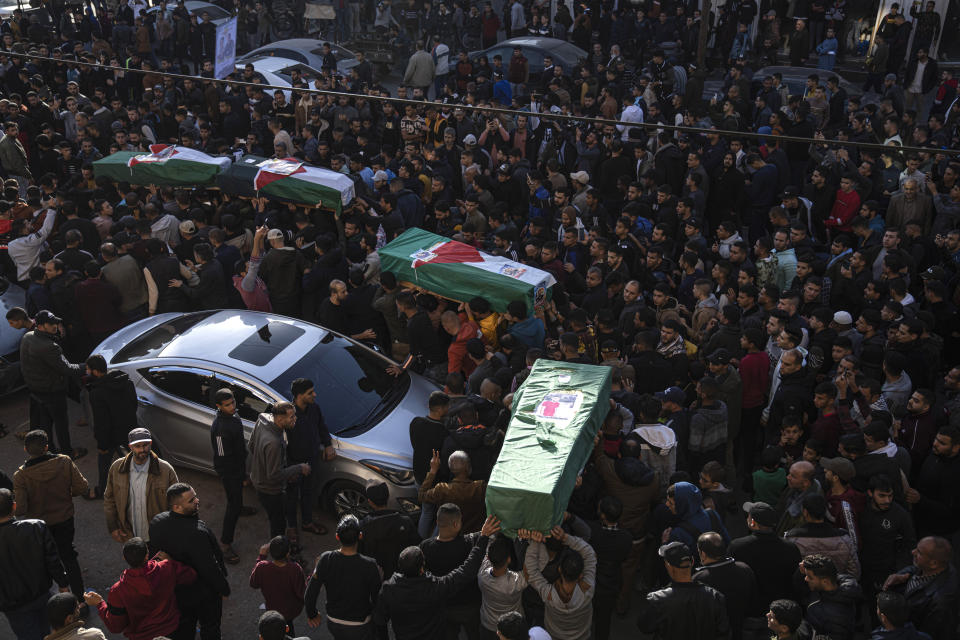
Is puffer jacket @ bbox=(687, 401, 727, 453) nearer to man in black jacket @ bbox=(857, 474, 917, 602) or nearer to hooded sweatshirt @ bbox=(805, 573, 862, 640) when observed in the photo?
man in black jacket @ bbox=(857, 474, 917, 602)

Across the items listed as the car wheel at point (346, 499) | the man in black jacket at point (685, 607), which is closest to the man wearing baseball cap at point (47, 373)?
the car wheel at point (346, 499)

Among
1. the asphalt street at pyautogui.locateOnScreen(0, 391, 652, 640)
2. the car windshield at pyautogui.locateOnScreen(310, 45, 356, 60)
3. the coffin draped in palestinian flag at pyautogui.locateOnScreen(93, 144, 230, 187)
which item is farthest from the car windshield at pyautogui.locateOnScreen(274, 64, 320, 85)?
the asphalt street at pyautogui.locateOnScreen(0, 391, 652, 640)

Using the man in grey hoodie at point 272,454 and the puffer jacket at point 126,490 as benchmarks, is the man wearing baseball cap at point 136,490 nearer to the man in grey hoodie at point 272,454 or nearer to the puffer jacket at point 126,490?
the puffer jacket at point 126,490

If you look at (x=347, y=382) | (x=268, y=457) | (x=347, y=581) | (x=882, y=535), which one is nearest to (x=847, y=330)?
(x=882, y=535)

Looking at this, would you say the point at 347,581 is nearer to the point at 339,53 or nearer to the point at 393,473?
the point at 393,473

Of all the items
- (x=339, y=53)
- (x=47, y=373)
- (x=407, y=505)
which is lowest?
(x=407, y=505)

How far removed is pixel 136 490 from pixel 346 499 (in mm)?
1788

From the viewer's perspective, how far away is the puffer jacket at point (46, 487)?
21.2 feet

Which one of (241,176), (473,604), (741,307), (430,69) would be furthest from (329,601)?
(430,69)

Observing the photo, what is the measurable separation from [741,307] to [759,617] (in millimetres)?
Answer: 3641

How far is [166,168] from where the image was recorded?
1130 centimetres

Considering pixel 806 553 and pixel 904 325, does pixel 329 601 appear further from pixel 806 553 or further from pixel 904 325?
pixel 904 325

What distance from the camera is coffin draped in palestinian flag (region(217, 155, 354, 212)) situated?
10.5 m

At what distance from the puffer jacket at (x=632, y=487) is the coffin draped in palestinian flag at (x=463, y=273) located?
237 centimetres
